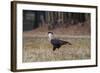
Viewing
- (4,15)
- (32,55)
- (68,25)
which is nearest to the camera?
(4,15)

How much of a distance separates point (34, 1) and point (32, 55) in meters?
0.50

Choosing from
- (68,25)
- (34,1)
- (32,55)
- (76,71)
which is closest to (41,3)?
(34,1)

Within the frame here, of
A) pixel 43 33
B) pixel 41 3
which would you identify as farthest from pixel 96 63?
pixel 41 3

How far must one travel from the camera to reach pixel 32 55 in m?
1.97

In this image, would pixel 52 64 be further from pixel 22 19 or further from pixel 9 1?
pixel 9 1

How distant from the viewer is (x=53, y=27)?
206 cm

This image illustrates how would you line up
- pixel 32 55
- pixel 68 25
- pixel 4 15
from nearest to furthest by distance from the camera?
1. pixel 4 15
2. pixel 32 55
3. pixel 68 25

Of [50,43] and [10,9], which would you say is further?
[50,43]

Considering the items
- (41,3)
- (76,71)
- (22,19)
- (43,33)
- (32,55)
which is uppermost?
(41,3)

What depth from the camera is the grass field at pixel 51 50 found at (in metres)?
1.96

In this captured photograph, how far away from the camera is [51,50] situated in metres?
2.05

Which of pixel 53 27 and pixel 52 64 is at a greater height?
pixel 53 27

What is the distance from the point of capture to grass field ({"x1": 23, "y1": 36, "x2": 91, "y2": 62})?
6.42 feet

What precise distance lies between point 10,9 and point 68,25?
1.96ft
